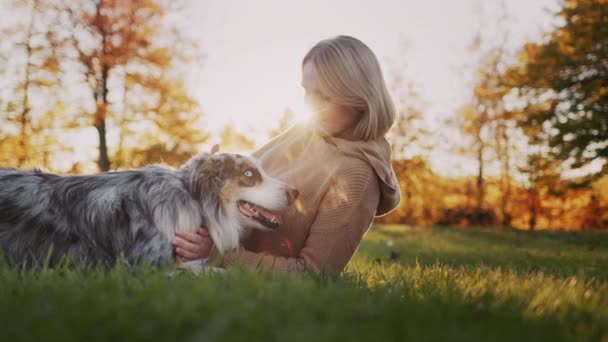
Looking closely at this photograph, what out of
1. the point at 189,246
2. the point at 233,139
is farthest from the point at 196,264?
the point at 233,139

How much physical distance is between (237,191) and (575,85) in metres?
15.0

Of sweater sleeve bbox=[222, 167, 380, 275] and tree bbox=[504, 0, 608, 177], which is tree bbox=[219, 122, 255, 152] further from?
sweater sleeve bbox=[222, 167, 380, 275]

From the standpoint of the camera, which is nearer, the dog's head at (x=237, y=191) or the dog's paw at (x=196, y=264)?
the dog's paw at (x=196, y=264)

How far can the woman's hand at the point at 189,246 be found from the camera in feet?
12.5

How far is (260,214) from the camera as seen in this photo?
14.4 ft

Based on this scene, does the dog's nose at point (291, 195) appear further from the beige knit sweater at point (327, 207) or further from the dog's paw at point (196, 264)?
the dog's paw at point (196, 264)

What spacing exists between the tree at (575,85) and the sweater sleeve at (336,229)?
44.7ft

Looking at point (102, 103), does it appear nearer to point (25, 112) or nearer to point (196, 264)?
point (25, 112)

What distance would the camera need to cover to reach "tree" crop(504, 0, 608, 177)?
1547cm

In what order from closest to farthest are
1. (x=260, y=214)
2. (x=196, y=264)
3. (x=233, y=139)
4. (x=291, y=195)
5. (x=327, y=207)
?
(x=196, y=264) < (x=327, y=207) < (x=291, y=195) < (x=260, y=214) < (x=233, y=139)

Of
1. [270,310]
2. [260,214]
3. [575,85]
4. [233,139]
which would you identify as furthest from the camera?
[233,139]

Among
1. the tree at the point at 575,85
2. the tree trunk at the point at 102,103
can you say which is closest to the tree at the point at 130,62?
the tree trunk at the point at 102,103

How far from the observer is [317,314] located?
7.03 ft

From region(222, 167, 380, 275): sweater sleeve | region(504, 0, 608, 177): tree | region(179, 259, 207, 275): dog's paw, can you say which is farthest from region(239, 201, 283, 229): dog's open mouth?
region(504, 0, 608, 177): tree
